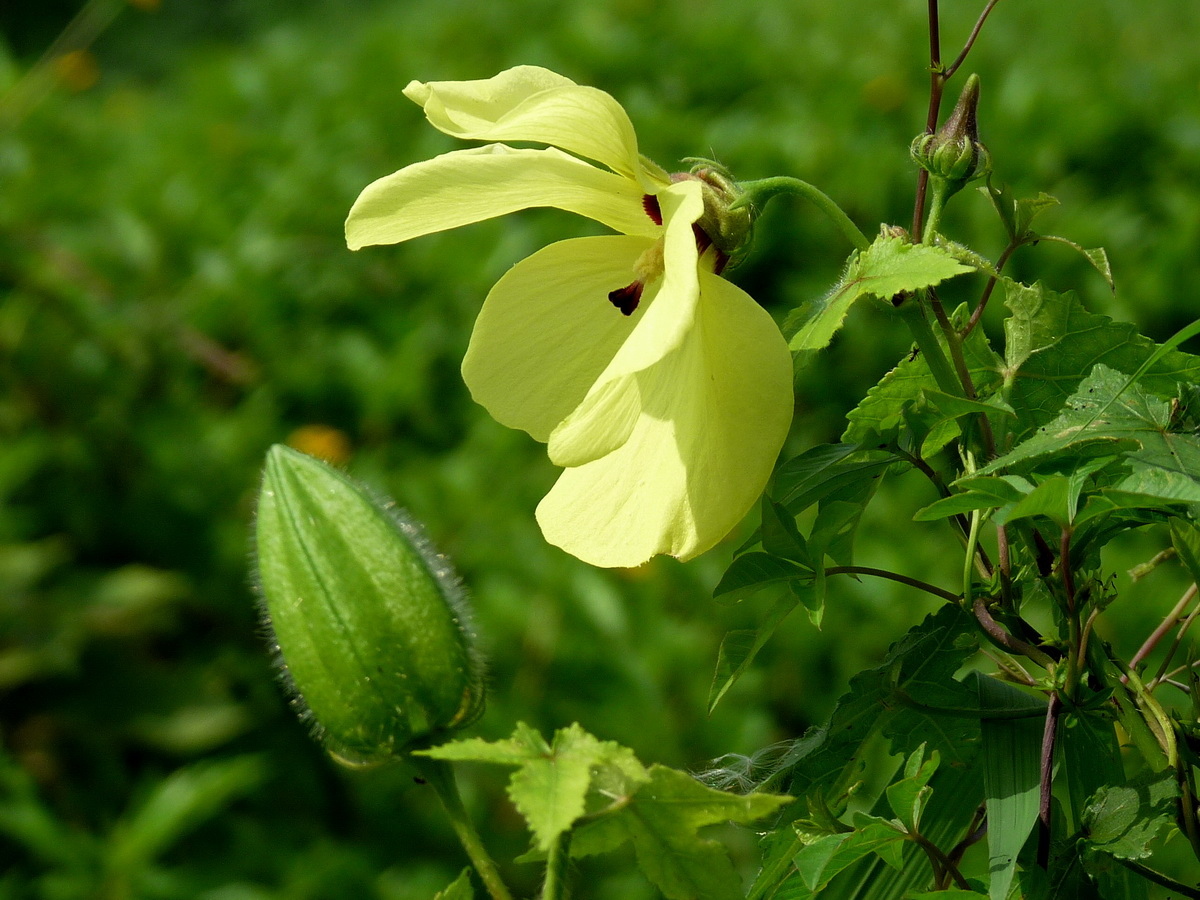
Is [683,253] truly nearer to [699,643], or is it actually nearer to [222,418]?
[699,643]

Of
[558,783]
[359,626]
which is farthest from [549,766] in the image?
[359,626]

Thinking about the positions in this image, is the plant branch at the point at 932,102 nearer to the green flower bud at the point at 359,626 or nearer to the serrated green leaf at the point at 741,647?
the serrated green leaf at the point at 741,647

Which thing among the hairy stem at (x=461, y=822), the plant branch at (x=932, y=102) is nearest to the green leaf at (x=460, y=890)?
the hairy stem at (x=461, y=822)

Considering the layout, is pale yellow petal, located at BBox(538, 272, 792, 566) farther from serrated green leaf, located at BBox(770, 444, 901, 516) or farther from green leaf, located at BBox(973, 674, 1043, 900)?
green leaf, located at BBox(973, 674, 1043, 900)

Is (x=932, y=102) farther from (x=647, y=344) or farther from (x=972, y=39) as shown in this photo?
(x=647, y=344)

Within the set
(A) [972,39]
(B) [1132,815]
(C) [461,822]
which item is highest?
(A) [972,39]
